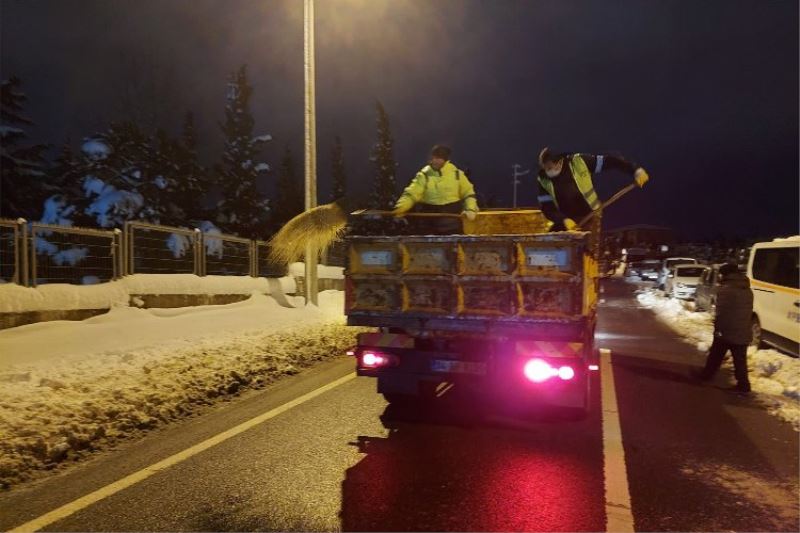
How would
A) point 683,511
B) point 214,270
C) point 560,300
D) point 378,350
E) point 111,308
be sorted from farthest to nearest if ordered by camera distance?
point 214,270, point 111,308, point 378,350, point 560,300, point 683,511

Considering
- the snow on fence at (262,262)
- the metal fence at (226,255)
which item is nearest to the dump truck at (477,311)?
the metal fence at (226,255)

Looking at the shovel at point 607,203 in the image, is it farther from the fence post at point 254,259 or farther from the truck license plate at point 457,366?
the fence post at point 254,259

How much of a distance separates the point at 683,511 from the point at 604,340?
28.5ft

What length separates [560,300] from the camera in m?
4.83

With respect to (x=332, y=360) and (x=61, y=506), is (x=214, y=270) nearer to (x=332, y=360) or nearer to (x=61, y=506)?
(x=332, y=360)

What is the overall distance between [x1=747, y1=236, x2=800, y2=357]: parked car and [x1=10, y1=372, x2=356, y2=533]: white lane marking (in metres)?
7.47

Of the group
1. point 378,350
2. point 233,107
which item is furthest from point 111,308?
point 233,107

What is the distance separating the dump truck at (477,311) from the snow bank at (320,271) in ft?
34.5

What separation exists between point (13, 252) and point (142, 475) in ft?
21.8

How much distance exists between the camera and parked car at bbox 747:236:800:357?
28.7ft

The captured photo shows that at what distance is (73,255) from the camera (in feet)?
33.7

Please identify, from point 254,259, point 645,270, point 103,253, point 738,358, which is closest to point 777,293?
point 738,358

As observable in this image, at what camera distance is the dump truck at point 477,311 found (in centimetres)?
484

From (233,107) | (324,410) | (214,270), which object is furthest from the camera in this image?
(233,107)
